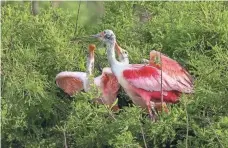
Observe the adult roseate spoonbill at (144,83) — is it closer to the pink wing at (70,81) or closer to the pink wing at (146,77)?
the pink wing at (146,77)

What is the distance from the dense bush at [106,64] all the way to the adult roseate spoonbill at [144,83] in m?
0.14

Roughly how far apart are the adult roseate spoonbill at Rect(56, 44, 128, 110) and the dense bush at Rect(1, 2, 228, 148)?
0.21 ft

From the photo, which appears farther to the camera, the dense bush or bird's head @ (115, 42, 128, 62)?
bird's head @ (115, 42, 128, 62)

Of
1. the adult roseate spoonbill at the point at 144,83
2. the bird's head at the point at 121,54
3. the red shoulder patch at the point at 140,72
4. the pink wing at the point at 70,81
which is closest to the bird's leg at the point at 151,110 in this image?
the adult roseate spoonbill at the point at 144,83

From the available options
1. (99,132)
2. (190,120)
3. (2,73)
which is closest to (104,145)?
(99,132)

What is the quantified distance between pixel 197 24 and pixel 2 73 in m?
0.99

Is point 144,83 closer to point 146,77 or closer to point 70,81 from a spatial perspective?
point 146,77

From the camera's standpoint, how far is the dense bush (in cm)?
366

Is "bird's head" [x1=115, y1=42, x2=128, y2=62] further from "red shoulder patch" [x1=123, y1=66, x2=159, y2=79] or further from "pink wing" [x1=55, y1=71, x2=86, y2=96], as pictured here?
"pink wing" [x1=55, y1=71, x2=86, y2=96]

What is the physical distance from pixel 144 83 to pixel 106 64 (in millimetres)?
379

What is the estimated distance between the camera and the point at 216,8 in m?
4.45

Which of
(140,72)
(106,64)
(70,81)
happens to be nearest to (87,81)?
(70,81)

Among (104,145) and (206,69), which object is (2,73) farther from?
(206,69)

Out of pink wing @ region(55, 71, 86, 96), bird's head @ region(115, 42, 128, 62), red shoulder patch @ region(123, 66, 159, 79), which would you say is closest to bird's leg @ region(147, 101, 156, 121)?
red shoulder patch @ region(123, 66, 159, 79)
